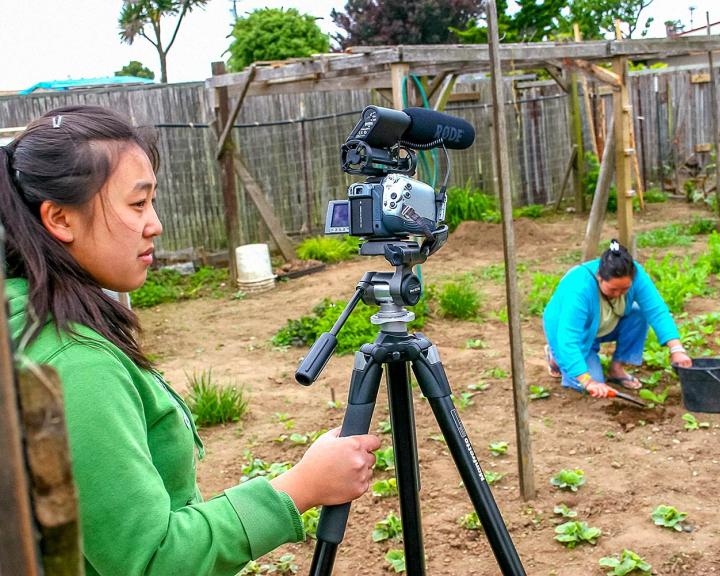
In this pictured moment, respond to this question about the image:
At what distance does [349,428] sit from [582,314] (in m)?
3.09

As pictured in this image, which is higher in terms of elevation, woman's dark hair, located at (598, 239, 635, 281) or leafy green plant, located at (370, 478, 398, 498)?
woman's dark hair, located at (598, 239, 635, 281)

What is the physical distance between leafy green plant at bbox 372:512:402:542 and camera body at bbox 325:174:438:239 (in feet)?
5.52

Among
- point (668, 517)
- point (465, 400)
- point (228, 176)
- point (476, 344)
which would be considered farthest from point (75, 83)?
point (668, 517)

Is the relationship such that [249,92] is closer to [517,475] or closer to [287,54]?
[517,475]

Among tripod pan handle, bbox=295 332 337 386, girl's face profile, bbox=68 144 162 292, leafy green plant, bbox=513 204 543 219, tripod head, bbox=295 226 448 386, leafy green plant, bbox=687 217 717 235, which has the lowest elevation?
leafy green plant, bbox=687 217 717 235

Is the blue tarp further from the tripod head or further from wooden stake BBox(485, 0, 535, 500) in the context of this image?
the tripod head

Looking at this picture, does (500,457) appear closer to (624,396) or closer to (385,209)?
(624,396)

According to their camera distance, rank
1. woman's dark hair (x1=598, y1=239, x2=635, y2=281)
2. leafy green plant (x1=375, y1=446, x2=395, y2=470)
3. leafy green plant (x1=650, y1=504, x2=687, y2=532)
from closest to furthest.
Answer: leafy green plant (x1=650, y1=504, x2=687, y2=532) < leafy green plant (x1=375, y1=446, x2=395, y2=470) < woman's dark hair (x1=598, y1=239, x2=635, y2=281)

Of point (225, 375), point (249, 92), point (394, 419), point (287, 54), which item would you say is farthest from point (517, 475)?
point (287, 54)

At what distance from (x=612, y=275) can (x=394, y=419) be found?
2823 mm

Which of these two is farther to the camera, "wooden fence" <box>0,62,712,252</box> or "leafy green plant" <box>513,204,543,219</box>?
"leafy green plant" <box>513,204,543,219</box>

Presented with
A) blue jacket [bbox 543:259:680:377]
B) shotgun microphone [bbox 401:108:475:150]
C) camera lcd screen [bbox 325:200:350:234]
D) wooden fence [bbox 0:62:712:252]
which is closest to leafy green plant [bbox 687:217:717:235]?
wooden fence [bbox 0:62:712:252]

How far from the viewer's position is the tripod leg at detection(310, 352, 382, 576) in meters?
1.74

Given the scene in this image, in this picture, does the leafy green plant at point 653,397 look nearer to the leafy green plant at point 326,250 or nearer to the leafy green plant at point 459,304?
the leafy green plant at point 459,304
